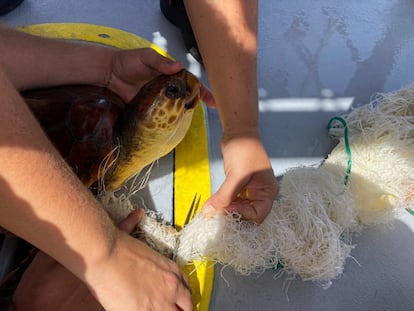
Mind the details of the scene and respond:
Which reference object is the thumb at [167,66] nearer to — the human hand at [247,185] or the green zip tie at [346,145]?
the human hand at [247,185]

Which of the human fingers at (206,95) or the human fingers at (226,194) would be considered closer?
the human fingers at (226,194)

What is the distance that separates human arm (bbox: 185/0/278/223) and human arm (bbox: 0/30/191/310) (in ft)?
0.60

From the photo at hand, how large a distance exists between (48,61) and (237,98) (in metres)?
0.43

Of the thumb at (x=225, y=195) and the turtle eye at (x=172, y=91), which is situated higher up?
the turtle eye at (x=172, y=91)

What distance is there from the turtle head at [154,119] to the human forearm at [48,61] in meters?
0.13

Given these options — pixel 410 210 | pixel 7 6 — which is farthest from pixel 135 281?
pixel 7 6

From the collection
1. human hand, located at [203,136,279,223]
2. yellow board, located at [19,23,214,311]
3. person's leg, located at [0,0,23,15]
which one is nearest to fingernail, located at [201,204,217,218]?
human hand, located at [203,136,279,223]

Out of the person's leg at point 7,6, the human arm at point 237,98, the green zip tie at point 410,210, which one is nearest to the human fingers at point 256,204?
the human arm at point 237,98

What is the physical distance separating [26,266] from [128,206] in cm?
21

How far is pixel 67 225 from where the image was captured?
1.66ft

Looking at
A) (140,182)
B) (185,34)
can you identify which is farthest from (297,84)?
(140,182)

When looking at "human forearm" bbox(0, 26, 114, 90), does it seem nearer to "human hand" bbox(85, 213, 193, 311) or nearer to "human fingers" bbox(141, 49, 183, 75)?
"human fingers" bbox(141, 49, 183, 75)

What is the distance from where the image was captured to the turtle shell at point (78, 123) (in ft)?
2.70

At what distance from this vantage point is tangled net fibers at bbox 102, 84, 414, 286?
0.76 metres
